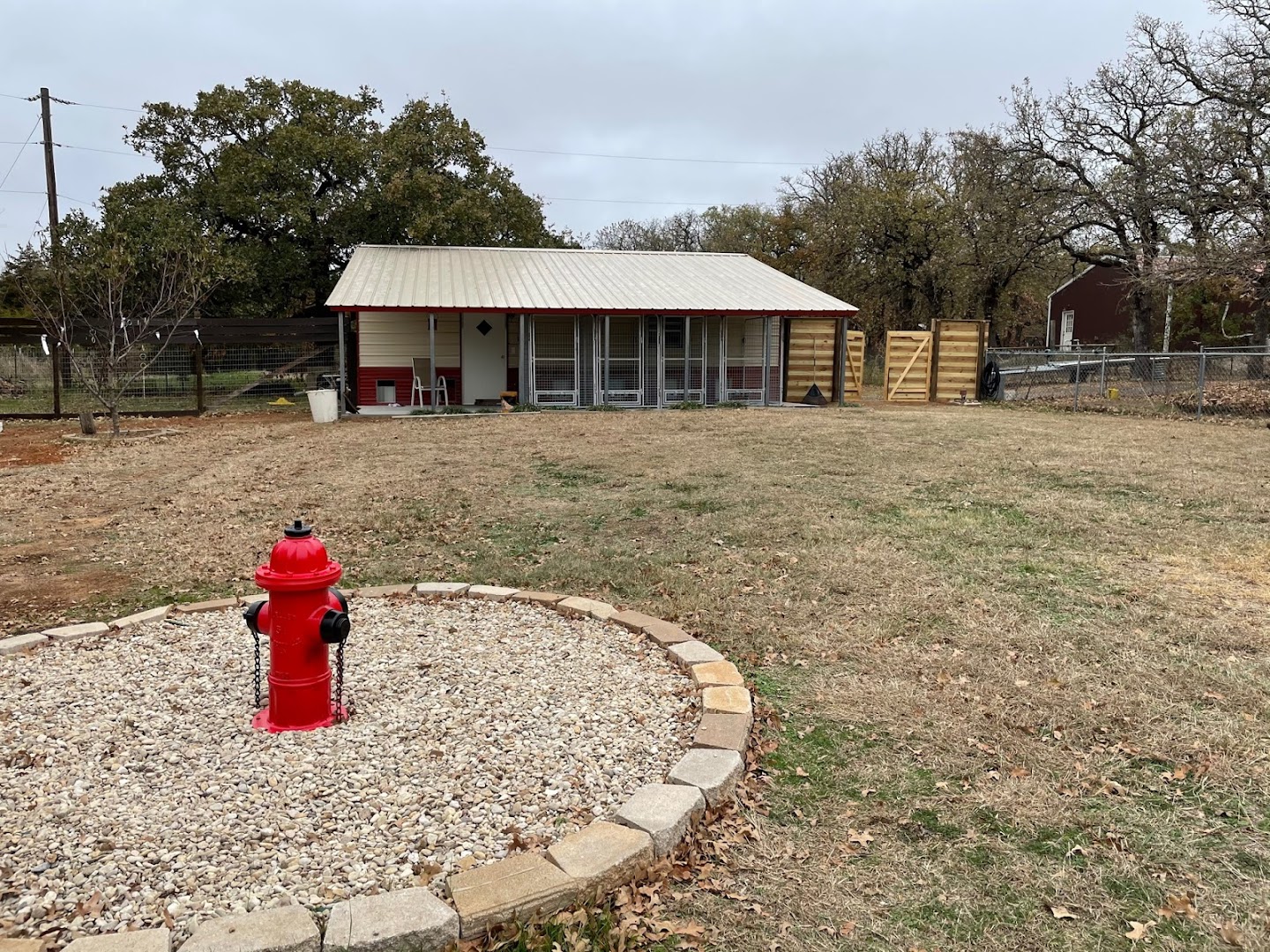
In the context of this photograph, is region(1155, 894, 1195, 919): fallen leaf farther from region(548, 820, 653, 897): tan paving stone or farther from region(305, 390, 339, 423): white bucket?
region(305, 390, 339, 423): white bucket

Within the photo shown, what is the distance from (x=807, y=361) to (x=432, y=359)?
9.26m

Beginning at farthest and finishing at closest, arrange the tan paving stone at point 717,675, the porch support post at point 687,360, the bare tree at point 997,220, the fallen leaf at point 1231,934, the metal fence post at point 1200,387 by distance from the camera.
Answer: the bare tree at point 997,220
the porch support post at point 687,360
the metal fence post at point 1200,387
the tan paving stone at point 717,675
the fallen leaf at point 1231,934

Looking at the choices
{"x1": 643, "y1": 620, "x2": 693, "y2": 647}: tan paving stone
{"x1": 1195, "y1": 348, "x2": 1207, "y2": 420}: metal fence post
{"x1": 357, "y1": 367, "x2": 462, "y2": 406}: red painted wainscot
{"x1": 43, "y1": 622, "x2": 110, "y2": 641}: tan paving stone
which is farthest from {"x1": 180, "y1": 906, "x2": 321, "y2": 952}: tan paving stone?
{"x1": 1195, "y1": 348, "x2": 1207, "y2": 420}: metal fence post

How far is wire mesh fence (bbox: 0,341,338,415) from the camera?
17562mm

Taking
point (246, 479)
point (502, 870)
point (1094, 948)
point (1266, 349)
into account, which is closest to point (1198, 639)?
point (1094, 948)

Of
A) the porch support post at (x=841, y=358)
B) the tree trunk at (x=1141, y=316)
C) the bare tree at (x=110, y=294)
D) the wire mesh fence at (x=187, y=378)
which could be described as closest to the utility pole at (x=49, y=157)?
the bare tree at (x=110, y=294)

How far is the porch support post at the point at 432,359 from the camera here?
695 inches

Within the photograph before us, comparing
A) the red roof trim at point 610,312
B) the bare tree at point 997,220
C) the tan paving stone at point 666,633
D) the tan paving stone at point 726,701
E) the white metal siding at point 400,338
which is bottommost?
the tan paving stone at point 726,701

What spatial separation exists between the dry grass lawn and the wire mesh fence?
713 centimetres

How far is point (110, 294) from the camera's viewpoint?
14.1m

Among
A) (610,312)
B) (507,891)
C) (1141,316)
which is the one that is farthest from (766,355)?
(507,891)

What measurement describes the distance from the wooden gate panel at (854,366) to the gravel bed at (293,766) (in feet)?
61.0

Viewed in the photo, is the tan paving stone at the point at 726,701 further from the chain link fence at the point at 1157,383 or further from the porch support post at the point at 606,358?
the chain link fence at the point at 1157,383

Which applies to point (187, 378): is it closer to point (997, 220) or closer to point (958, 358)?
point (958, 358)
